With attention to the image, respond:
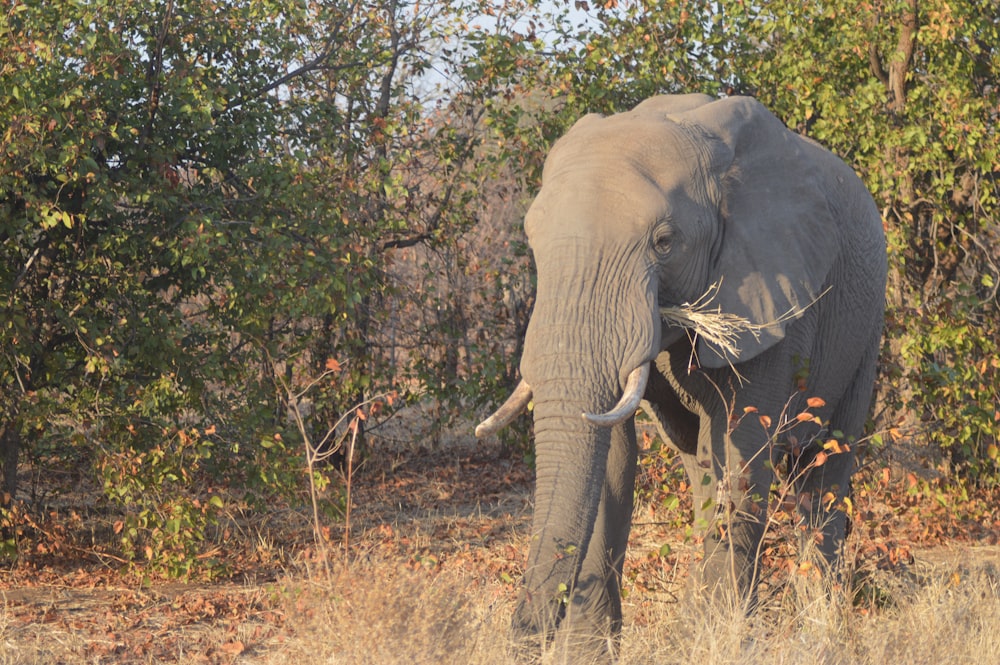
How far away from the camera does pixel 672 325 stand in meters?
5.15

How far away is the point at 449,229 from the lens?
10.1 metres

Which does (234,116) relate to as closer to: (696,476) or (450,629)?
(696,476)

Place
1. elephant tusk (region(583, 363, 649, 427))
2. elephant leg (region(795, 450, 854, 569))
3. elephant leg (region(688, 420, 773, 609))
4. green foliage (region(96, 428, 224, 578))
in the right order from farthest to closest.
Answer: green foliage (region(96, 428, 224, 578)), elephant leg (region(795, 450, 854, 569)), elephant leg (region(688, 420, 773, 609)), elephant tusk (region(583, 363, 649, 427))

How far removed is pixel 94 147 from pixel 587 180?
3.37m

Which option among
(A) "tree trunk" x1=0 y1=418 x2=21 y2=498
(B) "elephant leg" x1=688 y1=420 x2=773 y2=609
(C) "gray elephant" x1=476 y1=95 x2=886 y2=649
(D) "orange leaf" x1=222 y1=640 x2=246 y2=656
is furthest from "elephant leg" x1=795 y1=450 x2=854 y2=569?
(A) "tree trunk" x1=0 y1=418 x2=21 y2=498

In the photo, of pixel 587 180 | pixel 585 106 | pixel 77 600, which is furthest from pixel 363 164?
pixel 587 180

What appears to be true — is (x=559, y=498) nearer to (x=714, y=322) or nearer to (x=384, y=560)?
(x=714, y=322)

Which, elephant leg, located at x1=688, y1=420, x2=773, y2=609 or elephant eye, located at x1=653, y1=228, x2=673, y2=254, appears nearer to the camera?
elephant eye, located at x1=653, y1=228, x2=673, y2=254

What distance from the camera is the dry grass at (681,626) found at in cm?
427

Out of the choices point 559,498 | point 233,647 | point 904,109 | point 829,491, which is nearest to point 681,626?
point 559,498

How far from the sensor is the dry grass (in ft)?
14.0

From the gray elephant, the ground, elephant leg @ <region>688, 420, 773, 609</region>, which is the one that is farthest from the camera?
the ground

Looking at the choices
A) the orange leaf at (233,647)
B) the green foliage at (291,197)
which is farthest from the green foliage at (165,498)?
the orange leaf at (233,647)

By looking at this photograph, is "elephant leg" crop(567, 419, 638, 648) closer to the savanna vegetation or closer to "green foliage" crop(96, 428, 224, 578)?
the savanna vegetation
